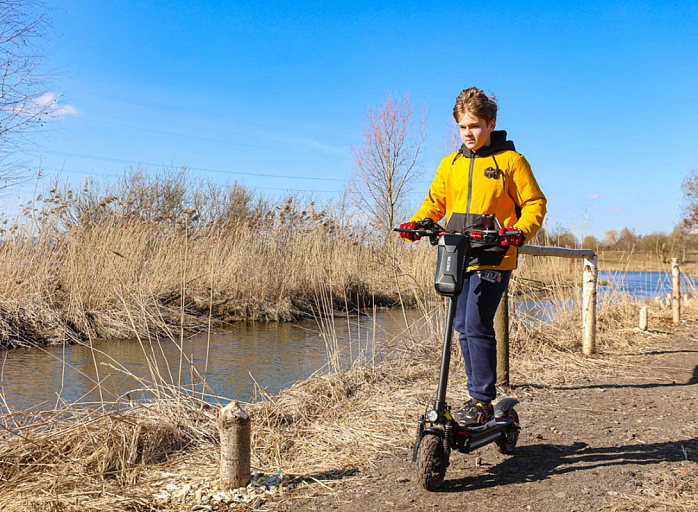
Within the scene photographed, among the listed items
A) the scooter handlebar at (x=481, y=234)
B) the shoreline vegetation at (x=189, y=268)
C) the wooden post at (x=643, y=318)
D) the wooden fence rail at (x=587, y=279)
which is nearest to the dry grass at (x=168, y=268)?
the shoreline vegetation at (x=189, y=268)

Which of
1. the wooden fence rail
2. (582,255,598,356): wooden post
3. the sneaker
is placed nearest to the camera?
the sneaker

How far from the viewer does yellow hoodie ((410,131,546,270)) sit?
2646 millimetres

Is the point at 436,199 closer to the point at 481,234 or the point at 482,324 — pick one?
the point at 481,234

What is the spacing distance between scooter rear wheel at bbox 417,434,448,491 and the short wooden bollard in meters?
0.74

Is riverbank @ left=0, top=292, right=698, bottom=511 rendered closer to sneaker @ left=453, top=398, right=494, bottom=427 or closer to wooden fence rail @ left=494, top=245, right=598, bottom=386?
sneaker @ left=453, top=398, right=494, bottom=427

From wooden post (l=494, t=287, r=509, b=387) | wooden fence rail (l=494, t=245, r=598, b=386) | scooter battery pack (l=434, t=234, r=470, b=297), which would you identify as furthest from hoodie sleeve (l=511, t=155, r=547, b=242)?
wooden fence rail (l=494, t=245, r=598, b=386)

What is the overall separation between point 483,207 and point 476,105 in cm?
48

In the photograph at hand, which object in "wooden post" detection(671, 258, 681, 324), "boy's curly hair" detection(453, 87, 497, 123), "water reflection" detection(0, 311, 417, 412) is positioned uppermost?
"boy's curly hair" detection(453, 87, 497, 123)

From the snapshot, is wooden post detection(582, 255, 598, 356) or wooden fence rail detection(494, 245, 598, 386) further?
wooden post detection(582, 255, 598, 356)

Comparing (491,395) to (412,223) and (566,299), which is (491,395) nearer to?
(412,223)

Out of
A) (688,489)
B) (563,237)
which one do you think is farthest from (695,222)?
(688,489)

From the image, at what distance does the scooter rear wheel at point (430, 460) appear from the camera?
230 cm

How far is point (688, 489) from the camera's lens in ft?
7.77

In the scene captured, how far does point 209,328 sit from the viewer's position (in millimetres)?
4188
